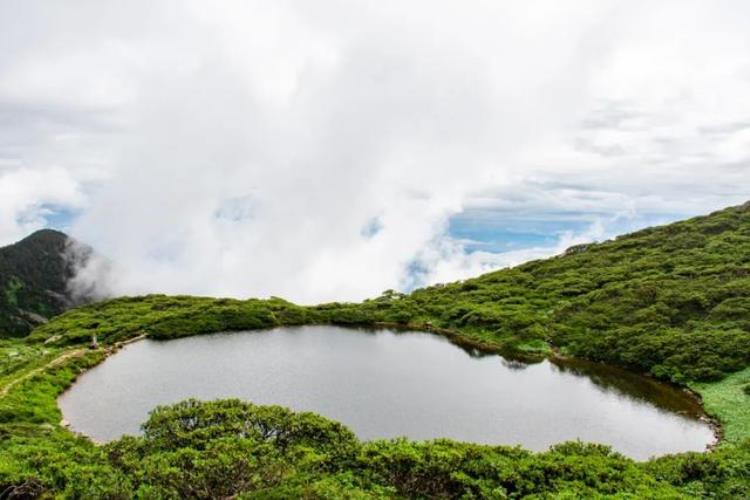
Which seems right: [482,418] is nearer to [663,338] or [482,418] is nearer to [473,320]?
[663,338]

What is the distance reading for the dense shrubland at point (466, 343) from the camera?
21.9 m

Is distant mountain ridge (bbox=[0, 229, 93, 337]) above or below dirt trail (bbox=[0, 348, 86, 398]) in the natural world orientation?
above

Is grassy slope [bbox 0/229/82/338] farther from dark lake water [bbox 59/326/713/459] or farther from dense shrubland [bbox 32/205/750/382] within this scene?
dark lake water [bbox 59/326/713/459]

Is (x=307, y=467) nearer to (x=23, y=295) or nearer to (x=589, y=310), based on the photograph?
(x=589, y=310)

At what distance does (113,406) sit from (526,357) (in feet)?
123

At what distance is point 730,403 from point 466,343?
27.5m

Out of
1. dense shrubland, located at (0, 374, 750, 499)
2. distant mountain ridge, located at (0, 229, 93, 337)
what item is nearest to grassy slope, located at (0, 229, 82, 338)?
distant mountain ridge, located at (0, 229, 93, 337)

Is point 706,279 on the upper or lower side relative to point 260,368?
upper

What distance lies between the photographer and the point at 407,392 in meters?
42.7

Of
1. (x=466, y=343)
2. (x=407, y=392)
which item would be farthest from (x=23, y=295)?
(x=407, y=392)

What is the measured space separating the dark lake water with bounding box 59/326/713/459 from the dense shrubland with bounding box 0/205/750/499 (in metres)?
3.23

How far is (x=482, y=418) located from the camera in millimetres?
37375

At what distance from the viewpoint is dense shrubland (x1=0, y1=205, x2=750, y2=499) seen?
21875mm

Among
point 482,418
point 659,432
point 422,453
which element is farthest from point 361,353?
point 422,453
